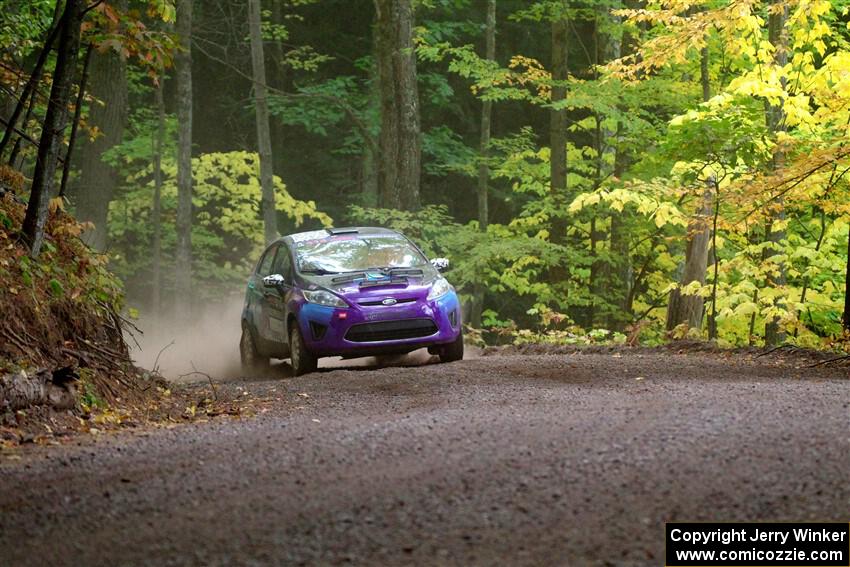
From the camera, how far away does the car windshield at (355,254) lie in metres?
14.0

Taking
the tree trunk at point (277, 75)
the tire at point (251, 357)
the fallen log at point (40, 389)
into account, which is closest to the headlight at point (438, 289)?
the tire at point (251, 357)

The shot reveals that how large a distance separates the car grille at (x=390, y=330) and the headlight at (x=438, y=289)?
12.4 inches

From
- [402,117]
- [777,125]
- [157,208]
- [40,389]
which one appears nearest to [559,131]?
[402,117]

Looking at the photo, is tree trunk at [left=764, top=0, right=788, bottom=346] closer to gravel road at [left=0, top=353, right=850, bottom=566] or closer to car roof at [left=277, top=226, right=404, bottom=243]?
car roof at [left=277, top=226, right=404, bottom=243]

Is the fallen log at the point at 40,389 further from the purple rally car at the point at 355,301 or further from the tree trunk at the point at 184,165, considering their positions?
the tree trunk at the point at 184,165

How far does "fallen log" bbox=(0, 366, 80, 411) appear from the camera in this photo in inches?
330

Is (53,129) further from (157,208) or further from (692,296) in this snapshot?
(157,208)

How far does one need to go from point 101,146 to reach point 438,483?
18.2 metres

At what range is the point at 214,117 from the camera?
3688cm

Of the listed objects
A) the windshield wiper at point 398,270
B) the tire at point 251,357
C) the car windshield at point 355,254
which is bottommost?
the tire at point 251,357

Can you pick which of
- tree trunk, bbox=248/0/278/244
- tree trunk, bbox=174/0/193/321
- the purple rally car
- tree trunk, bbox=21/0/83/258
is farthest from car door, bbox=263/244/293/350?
tree trunk, bbox=174/0/193/321

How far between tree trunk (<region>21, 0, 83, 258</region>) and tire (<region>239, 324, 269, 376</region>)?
5209 mm

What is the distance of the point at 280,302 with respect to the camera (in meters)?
14.0

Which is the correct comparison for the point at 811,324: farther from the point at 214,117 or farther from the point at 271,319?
the point at 214,117
